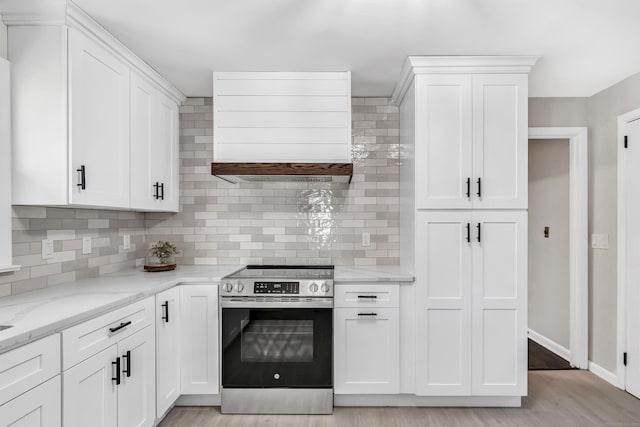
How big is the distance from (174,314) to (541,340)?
373cm

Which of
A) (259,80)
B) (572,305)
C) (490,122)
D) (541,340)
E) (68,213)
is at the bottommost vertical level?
(541,340)

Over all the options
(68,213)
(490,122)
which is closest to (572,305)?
(490,122)

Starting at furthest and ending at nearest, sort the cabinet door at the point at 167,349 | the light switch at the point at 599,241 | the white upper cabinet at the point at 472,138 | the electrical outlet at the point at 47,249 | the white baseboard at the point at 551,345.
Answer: the white baseboard at the point at 551,345 < the light switch at the point at 599,241 < the white upper cabinet at the point at 472,138 < the cabinet door at the point at 167,349 < the electrical outlet at the point at 47,249

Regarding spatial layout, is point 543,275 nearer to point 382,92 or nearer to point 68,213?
point 382,92

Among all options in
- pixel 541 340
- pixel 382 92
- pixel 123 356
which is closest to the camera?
pixel 123 356

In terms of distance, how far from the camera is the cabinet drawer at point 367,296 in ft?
9.26

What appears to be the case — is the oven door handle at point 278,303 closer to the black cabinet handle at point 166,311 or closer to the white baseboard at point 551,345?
the black cabinet handle at point 166,311

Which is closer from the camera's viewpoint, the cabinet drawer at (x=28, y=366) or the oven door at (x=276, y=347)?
the cabinet drawer at (x=28, y=366)

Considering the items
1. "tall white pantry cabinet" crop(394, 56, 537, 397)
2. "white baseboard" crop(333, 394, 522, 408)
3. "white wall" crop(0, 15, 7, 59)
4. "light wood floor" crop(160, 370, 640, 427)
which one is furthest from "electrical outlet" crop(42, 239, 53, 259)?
"tall white pantry cabinet" crop(394, 56, 537, 397)

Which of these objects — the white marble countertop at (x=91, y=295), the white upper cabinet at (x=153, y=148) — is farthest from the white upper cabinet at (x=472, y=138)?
the white upper cabinet at (x=153, y=148)

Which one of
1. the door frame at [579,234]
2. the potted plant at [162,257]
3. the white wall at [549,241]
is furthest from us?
the white wall at [549,241]

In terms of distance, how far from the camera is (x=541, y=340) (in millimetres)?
4266

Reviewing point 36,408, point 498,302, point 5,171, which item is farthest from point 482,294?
point 5,171

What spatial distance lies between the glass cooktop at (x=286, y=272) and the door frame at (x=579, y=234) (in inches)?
84.1
